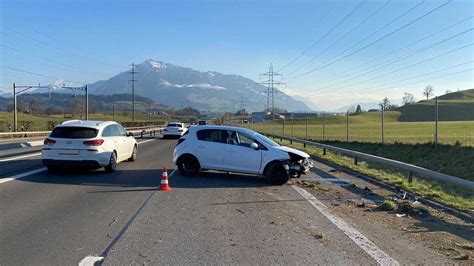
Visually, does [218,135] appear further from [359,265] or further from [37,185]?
[359,265]

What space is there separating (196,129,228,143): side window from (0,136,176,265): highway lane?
1.79 meters

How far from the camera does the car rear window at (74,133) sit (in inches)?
550

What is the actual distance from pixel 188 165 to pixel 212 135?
45.2 inches

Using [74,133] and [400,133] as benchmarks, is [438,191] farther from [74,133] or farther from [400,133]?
[400,133]

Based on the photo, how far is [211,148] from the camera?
45.8 feet

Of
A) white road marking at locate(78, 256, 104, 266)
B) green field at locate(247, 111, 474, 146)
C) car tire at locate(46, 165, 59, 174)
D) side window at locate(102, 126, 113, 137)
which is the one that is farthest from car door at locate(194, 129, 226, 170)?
green field at locate(247, 111, 474, 146)

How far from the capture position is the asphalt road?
238 inches

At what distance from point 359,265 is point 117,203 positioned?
17.6 feet

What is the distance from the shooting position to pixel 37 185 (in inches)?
461

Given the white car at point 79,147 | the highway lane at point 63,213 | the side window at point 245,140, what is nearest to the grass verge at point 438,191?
the side window at point 245,140

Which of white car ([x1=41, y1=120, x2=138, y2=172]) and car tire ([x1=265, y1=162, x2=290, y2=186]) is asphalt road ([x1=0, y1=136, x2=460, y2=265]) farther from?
white car ([x1=41, y1=120, x2=138, y2=172])

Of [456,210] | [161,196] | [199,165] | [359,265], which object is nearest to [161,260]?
[359,265]

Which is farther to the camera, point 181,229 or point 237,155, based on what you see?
point 237,155

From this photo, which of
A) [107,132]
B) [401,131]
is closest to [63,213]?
[107,132]
